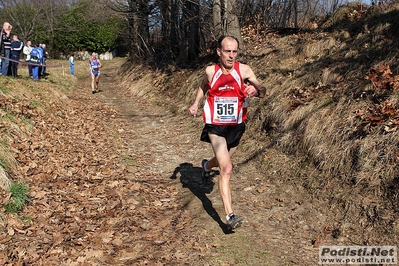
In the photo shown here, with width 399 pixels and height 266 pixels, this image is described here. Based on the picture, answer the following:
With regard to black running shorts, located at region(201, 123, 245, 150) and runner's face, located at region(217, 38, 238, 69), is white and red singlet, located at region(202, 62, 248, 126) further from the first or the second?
runner's face, located at region(217, 38, 238, 69)

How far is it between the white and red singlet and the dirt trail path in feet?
4.35

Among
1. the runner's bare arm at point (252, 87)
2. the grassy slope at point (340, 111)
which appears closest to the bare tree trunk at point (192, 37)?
the grassy slope at point (340, 111)

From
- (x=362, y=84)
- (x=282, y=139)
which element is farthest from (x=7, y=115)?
(x=362, y=84)

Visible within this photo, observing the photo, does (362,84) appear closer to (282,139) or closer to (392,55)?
(392,55)

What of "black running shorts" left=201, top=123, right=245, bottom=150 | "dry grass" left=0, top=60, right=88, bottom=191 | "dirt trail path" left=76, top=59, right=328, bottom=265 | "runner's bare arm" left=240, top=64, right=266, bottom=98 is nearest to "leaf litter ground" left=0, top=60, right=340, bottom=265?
"dirt trail path" left=76, top=59, right=328, bottom=265

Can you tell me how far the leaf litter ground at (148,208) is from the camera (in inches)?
150

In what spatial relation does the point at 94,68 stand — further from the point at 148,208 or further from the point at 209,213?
the point at 209,213

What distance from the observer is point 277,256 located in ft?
12.4

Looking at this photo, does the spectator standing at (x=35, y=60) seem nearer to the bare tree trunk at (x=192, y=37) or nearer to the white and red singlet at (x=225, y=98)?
the bare tree trunk at (x=192, y=37)

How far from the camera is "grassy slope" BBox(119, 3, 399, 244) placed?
4.28m

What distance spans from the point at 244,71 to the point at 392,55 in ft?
12.3

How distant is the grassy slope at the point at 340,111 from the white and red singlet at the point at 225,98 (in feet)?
5.59

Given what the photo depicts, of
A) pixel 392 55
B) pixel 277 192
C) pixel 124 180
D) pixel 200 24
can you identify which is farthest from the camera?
pixel 200 24

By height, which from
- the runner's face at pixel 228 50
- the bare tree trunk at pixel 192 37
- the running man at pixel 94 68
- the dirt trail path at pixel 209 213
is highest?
the bare tree trunk at pixel 192 37
